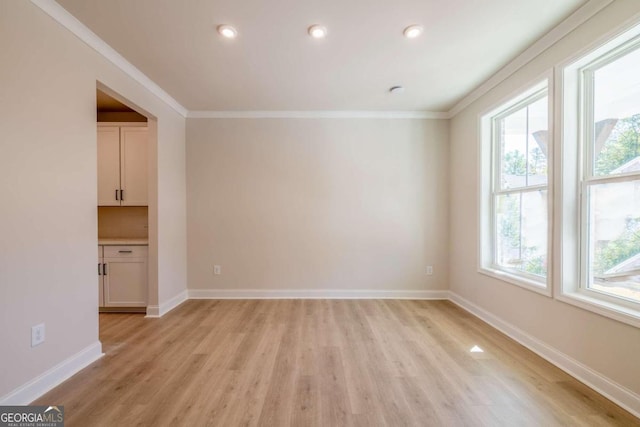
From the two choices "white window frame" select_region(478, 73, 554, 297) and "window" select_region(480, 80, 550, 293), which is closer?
"window" select_region(480, 80, 550, 293)

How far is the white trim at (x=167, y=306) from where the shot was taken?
3297 mm

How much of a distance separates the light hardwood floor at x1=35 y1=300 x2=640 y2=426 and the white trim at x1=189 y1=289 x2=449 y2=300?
0.83 metres

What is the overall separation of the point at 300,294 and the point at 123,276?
2240 millimetres

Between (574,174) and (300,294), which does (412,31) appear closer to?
(574,174)

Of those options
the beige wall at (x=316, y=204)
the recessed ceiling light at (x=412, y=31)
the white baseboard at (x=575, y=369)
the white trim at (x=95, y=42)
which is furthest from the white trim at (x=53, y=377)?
the white baseboard at (x=575, y=369)

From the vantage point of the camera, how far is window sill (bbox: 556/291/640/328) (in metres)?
1.68

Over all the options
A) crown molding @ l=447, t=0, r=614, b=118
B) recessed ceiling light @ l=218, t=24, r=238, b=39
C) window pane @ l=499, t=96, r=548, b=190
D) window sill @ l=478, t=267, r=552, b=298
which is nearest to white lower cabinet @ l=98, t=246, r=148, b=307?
recessed ceiling light @ l=218, t=24, r=238, b=39

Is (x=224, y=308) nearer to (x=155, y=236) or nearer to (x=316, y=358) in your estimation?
(x=155, y=236)

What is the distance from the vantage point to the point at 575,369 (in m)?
2.04

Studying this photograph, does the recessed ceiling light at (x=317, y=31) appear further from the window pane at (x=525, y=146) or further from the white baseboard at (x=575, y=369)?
→ the white baseboard at (x=575, y=369)

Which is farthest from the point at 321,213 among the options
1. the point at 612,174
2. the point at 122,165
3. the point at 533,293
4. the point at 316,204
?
the point at 612,174

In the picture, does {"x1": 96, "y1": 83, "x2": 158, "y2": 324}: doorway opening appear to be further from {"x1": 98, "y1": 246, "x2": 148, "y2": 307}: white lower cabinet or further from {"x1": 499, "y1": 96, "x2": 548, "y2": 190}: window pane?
{"x1": 499, "y1": 96, "x2": 548, "y2": 190}: window pane

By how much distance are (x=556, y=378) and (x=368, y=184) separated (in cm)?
280

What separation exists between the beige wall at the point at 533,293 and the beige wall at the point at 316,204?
341mm
